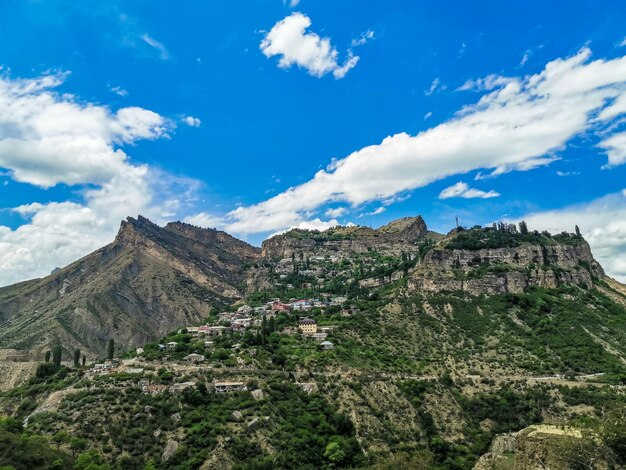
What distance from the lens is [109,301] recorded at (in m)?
156

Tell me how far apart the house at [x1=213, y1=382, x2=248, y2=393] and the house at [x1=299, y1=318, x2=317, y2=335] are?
95.8ft

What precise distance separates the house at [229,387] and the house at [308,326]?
29.2 meters

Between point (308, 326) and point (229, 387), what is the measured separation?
108ft

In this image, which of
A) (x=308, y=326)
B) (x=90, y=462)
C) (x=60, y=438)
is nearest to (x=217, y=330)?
(x=308, y=326)

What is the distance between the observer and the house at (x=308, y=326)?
88.9 meters

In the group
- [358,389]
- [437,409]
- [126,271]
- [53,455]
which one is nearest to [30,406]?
[53,455]

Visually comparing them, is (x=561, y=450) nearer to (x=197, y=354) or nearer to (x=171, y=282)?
(x=197, y=354)

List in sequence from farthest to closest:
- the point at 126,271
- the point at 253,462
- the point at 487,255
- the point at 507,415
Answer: the point at 126,271 < the point at 487,255 < the point at 507,415 < the point at 253,462

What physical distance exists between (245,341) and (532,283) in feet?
227

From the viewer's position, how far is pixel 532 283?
107 meters

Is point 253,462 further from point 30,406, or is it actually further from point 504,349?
point 504,349

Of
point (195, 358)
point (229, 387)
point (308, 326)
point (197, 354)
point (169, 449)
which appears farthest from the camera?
point (308, 326)

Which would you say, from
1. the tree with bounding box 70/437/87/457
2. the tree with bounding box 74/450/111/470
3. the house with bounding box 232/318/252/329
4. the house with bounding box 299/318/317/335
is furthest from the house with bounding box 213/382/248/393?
the house with bounding box 232/318/252/329

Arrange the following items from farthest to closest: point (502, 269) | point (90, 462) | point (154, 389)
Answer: point (502, 269)
point (154, 389)
point (90, 462)
